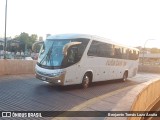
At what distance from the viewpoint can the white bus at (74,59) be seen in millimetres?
13438

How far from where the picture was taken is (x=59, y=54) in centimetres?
1365

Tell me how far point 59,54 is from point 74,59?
0.85m

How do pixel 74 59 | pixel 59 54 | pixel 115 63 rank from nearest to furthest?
Result: pixel 59 54, pixel 74 59, pixel 115 63

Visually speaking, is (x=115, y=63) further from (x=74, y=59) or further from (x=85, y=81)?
(x=74, y=59)

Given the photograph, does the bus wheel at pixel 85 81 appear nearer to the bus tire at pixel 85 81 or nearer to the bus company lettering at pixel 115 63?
the bus tire at pixel 85 81

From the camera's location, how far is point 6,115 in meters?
7.89

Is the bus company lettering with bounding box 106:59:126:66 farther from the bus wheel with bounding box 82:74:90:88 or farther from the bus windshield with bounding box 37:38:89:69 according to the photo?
the bus windshield with bounding box 37:38:89:69

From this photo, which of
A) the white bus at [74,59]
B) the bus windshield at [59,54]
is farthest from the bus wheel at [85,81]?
the bus windshield at [59,54]

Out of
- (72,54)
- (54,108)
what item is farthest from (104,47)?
(54,108)

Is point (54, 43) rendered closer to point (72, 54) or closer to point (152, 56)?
point (72, 54)

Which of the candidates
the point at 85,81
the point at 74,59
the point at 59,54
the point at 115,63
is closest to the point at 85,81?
the point at 85,81

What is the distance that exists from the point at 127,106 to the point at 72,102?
4.15 meters

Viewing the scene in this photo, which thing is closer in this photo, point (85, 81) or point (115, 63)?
point (85, 81)

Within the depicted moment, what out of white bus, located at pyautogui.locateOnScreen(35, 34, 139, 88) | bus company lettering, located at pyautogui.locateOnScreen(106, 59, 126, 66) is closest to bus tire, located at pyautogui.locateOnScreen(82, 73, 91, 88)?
white bus, located at pyautogui.locateOnScreen(35, 34, 139, 88)
